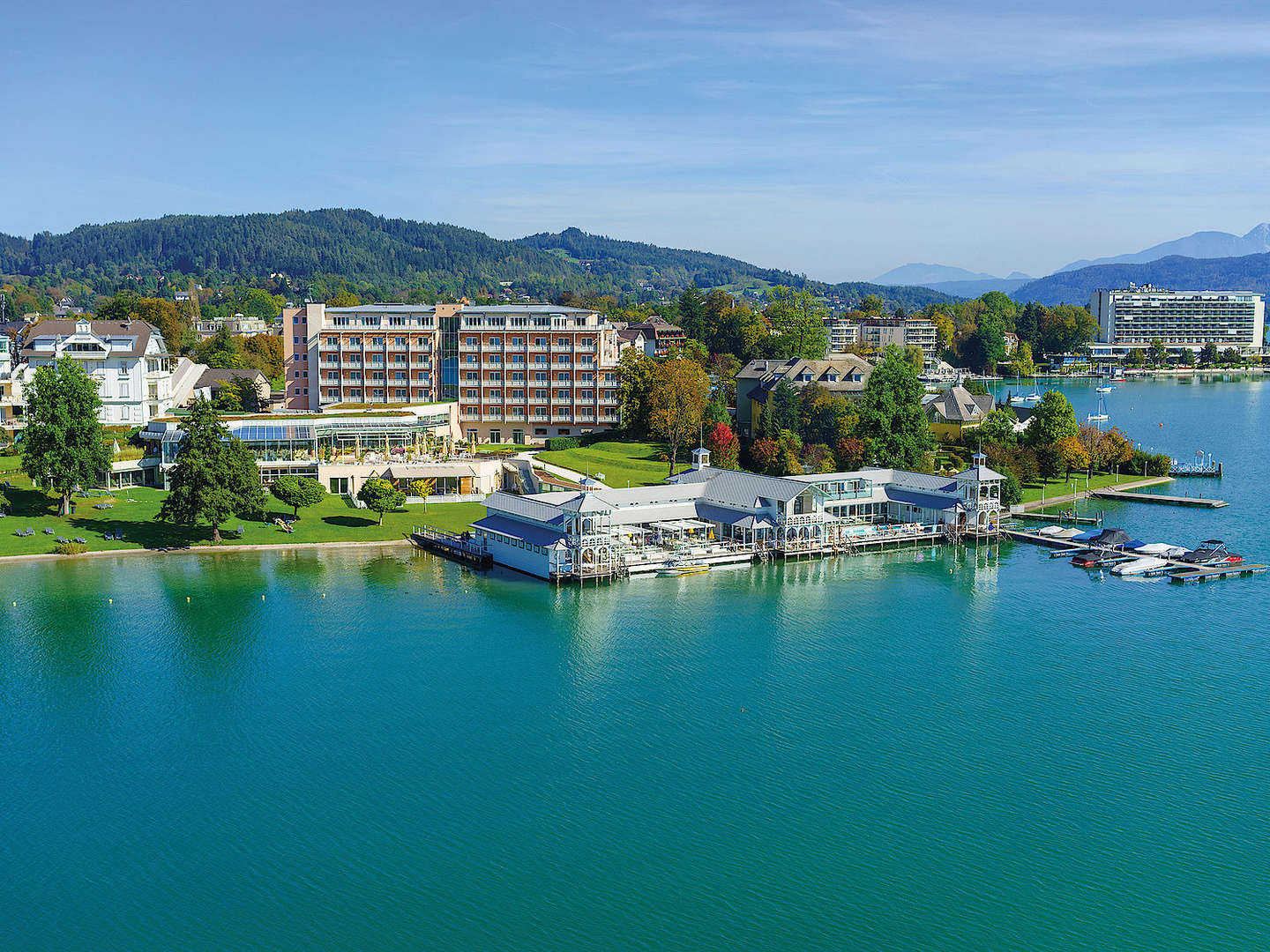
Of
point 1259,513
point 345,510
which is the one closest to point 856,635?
point 345,510

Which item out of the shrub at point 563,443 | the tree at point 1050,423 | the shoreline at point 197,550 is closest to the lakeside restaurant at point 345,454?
the shoreline at point 197,550

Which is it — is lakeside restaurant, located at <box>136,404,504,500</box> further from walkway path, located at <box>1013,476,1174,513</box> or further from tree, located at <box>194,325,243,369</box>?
tree, located at <box>194,325,243,369</box>

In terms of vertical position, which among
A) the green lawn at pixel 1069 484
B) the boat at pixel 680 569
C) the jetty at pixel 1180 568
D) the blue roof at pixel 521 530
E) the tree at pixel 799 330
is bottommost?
the boat at pixel 680 569

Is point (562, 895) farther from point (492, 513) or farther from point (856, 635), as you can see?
point (492, 513)

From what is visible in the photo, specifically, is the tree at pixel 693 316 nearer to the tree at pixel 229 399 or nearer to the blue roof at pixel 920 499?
the tree at pixel 229 399

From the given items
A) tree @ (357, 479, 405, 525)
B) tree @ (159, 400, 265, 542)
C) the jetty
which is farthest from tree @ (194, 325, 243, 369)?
the jetty

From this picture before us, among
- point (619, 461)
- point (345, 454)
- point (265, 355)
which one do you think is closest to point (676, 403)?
point (619, 461)
